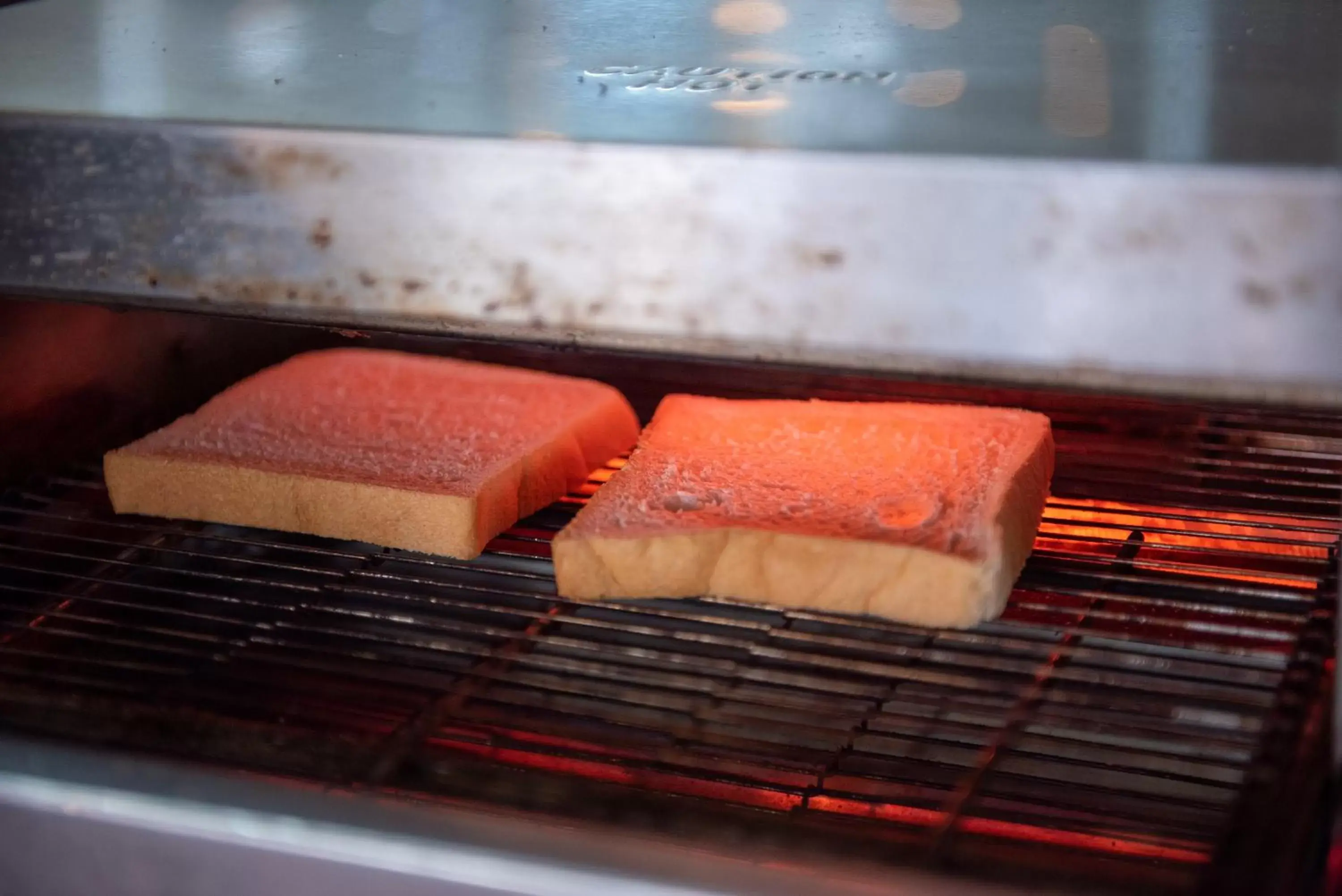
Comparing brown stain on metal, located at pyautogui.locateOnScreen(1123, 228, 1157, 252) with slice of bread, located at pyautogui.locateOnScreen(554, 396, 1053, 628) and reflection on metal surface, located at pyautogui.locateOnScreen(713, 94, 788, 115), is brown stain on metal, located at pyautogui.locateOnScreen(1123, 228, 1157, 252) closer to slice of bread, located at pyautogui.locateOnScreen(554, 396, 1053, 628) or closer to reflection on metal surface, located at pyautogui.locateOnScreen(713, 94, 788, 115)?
reflection on metal surface, located at pyautogui.locateOnScreen(713, 94, 788, 115)

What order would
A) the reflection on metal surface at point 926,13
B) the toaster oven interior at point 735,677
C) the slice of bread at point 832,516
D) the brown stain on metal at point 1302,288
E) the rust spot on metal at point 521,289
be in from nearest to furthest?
the brown stain on metal at point 1302,288 < the rust spot on metal at point 521,289 < the toaster oven interior at point 735,677 < the reflection on metal surface at point 926,13 < the slice of bread at point 832,516

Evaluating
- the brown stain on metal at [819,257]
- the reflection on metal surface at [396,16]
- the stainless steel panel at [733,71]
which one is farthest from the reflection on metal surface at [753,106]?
the reflection on metal surface at [396,16]

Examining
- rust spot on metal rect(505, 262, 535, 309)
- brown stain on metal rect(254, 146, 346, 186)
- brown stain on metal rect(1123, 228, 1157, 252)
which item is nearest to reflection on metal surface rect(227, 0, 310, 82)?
brown stain on metal rect(254, 146, 346, 186)

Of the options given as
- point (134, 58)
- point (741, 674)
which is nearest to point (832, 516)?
point (741, 674)

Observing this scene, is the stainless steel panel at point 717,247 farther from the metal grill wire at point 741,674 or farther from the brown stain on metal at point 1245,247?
the metal grill wire at point 741,674

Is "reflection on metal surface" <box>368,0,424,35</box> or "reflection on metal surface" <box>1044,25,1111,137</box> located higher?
"reflection on metal surface" <box>368,0,424,35</box>
